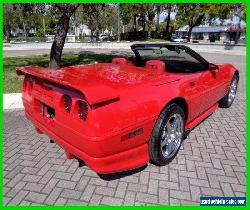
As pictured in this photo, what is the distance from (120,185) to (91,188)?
0.34 m

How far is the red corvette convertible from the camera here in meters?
Result: 2.63

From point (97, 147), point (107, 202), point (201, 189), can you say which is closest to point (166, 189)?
point (201, 189)

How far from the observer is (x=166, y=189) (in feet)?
10.2

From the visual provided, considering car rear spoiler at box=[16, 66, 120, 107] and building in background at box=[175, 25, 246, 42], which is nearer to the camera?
car rear spoiler at box=[16, 66, 120, 107]

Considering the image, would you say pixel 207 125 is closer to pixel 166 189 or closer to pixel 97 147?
pixel 166 189

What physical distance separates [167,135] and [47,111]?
157 cm

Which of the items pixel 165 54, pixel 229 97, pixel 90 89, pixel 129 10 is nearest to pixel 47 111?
pixel 90 89

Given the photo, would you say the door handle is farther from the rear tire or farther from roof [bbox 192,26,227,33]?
roof [bbox 192,26,227,33]

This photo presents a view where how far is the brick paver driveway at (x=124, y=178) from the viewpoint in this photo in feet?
9.70

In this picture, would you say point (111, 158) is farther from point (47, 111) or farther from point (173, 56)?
point (173, 56)

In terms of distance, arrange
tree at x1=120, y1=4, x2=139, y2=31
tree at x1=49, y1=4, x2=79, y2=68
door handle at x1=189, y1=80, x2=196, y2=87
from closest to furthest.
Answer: door handle at x1=189, y1=80, x2=196, y2=87, tree at x1=49, y1=4, x2=79, y2=68, tree at x1=120, y1=4, x2=139, y2=31

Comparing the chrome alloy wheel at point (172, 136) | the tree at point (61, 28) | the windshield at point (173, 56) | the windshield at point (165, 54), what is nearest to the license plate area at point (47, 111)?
the chrome alloy wheel at point (172, 136)

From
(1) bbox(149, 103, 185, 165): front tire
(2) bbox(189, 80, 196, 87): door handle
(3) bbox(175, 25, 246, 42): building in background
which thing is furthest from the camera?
(3) bbox(175, 25, 246, 42): building in background

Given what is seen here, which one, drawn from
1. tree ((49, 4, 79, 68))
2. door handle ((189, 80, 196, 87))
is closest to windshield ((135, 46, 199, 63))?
door handle ((189, 80, 196, 87))
